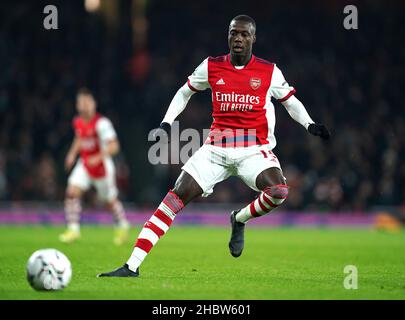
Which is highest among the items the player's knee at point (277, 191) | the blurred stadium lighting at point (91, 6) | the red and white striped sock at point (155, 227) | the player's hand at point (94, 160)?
the blurred stadium lighting at point (91, 6)

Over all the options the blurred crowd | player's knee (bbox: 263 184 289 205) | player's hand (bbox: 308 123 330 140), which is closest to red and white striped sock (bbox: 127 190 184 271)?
player's knee (bbox: 263 184 289 205)

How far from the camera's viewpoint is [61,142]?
67.8 feet

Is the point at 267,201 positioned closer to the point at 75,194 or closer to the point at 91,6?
the point at 75,194

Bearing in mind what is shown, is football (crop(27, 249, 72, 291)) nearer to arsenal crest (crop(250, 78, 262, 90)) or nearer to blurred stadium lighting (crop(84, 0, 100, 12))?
arsenal crest (crop(250, 78, 262, 90))

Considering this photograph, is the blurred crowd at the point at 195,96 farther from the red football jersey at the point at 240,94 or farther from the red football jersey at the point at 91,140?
the red football jersey at the point at 240,94

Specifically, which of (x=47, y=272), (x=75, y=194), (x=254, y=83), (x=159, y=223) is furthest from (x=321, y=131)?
(x=75, y=194)

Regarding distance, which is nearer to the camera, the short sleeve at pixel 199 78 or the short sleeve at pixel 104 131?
the short sleeve at pixel 199 78

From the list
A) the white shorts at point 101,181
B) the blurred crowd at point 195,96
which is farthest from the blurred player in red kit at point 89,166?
the blurred crowd at point 195,96

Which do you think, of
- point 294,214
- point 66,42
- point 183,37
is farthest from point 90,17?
point 294,214

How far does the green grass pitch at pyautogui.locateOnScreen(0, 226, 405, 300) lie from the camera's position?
272 inches

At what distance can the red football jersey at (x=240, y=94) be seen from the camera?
8398 mm

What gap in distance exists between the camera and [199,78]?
8.50 metres

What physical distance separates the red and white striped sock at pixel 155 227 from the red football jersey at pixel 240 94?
901mm
